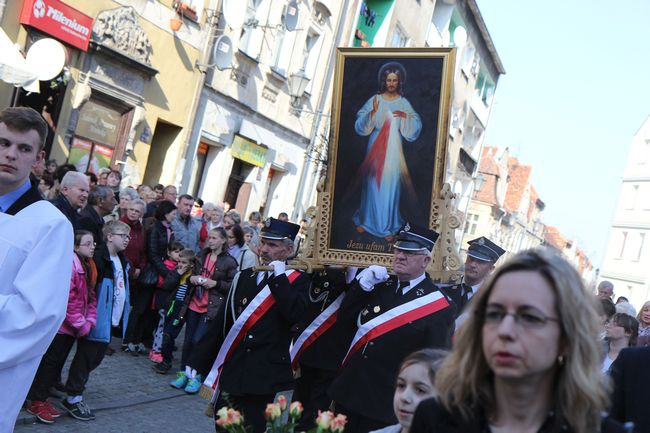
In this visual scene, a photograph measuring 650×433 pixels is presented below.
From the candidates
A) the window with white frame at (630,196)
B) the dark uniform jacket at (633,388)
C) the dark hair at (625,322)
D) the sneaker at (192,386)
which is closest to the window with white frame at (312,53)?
the sneaker at (192,386)

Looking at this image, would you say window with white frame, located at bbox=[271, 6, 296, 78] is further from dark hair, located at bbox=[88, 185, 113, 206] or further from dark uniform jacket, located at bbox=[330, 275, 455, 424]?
dark uniform jacket, located at bbox=[330, 275, 455, 424]

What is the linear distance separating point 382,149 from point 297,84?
53.2 feet

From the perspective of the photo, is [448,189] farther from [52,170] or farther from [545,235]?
[545,235]

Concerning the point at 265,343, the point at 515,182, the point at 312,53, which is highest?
the point at 515,182

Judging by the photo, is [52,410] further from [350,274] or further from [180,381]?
[350,274]

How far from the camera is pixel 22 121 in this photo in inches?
152

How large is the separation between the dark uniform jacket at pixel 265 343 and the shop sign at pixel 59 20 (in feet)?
30.5

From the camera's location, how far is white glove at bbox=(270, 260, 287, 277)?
6.53 m

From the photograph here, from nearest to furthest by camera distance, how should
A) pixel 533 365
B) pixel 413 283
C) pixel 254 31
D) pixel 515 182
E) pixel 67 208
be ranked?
1. pixel 533 365
2. pixel 413 283
3. pixel 67 208
4. pixel 254 31
5. pixel 515 182

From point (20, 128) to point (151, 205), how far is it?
8.38m

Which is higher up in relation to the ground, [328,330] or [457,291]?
[457,291]

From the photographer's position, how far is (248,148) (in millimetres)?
22797

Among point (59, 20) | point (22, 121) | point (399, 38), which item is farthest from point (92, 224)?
point (399, 38)

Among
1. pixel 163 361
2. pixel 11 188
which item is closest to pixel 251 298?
pixel 11 188
